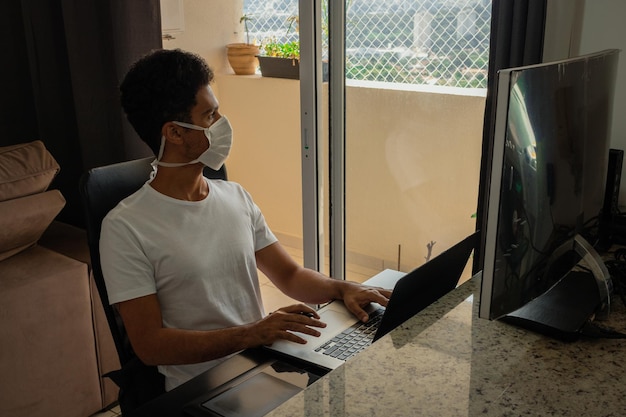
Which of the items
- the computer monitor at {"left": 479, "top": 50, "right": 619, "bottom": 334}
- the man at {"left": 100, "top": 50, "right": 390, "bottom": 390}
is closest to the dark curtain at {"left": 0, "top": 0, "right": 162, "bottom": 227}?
the man at {"left": 100, "top": 50, "right": 390, "bottom": 390}

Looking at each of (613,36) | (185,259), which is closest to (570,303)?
(185,259)

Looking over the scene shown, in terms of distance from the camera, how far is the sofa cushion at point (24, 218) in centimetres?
216

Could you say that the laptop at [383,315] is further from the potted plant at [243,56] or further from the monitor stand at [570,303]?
the potted plant at [243,56]

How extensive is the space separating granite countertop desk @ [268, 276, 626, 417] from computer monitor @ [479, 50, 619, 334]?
7 cm

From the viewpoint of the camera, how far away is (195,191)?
1.64 m

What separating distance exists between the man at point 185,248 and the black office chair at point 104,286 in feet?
0.12

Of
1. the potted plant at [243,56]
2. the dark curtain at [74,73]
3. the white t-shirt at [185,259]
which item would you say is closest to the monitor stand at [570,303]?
the white t-shirt at [185,259]

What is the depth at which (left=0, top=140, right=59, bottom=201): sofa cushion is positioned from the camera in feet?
7.28

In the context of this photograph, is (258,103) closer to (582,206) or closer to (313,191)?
(313,191)

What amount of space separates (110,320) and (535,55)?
142cm

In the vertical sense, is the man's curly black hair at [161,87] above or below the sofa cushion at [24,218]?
above

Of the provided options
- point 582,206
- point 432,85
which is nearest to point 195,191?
point 582,206

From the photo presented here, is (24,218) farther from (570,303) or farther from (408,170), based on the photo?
(570,303)

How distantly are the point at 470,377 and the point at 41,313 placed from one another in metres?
1.70
